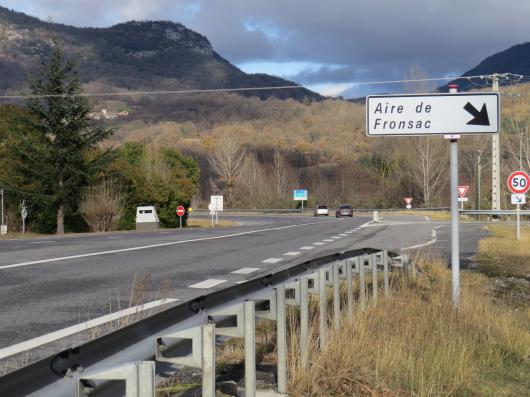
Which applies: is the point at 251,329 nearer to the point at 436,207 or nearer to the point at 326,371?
the point at 326,371

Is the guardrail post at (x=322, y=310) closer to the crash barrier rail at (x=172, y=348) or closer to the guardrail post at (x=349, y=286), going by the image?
the crash barrier rail at (x=172, y=348)

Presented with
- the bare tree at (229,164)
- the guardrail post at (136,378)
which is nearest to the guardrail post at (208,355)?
the guardrail post at (136,378)

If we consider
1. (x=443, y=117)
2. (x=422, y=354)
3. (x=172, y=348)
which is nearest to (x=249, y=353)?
(x=172, y=348)

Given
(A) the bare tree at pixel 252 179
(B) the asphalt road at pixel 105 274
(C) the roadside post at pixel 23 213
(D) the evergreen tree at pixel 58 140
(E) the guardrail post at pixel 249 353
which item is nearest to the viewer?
(E) the guardrail post at pixel 249 353

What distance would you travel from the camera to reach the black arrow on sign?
29.2ft

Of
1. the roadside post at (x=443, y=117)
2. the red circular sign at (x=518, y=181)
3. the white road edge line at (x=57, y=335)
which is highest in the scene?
the roadside post at (x=443, y=117)

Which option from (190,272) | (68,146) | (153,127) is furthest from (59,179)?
(153,127)

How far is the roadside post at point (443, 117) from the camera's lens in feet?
29.1

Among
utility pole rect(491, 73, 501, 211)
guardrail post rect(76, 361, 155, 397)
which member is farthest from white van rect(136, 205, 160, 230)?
guardrail post rect(76, 361, 155, 397)

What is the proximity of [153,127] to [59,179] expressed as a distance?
124251 millimetres

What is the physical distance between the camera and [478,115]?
351 inches

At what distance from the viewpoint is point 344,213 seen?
7762 cm

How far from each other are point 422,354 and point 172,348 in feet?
9.58

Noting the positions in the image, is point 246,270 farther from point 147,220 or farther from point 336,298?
point 147,220
